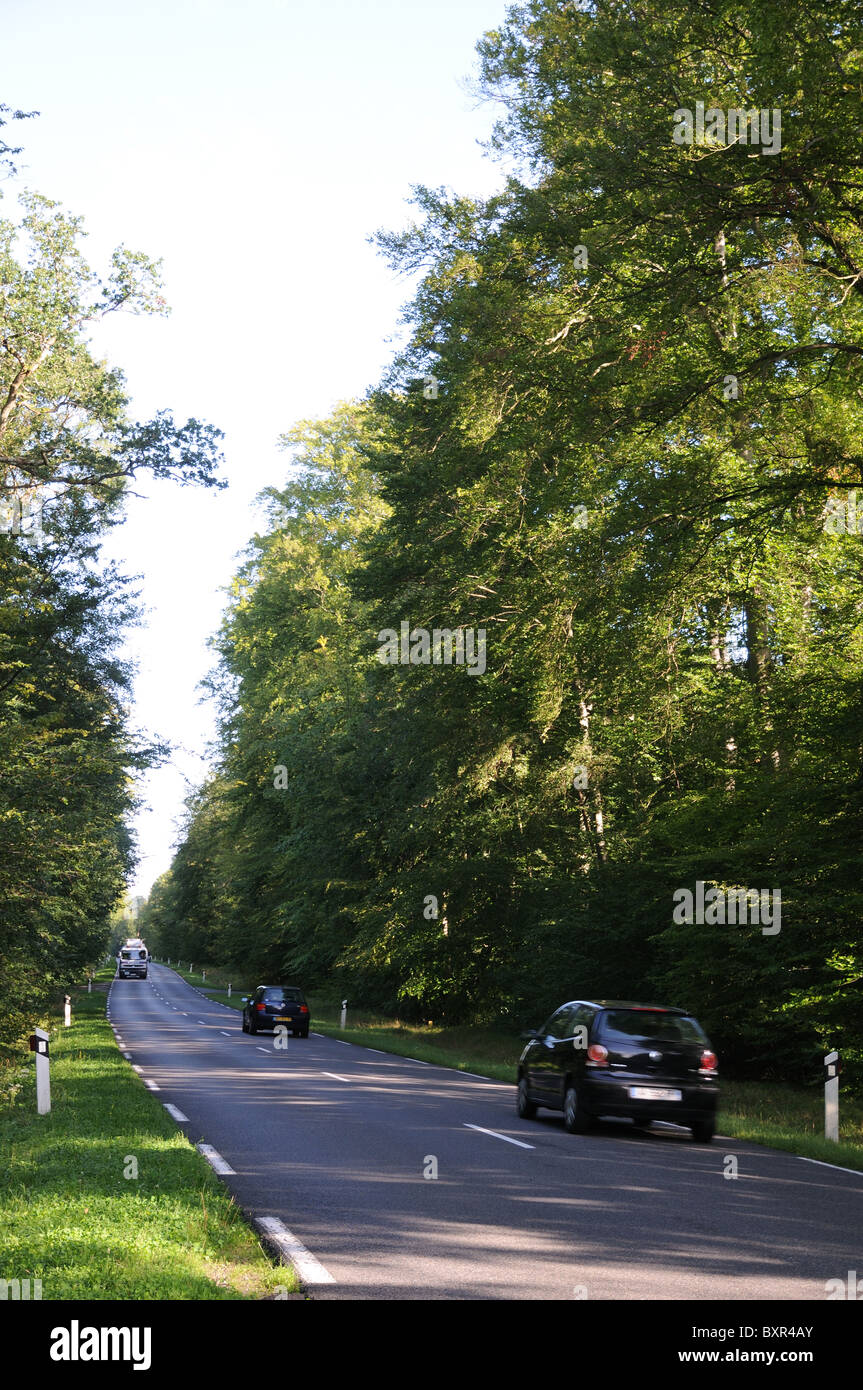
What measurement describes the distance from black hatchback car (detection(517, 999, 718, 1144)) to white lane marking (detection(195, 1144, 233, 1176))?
418cm

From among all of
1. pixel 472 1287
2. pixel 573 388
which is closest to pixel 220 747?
pixel 573 388

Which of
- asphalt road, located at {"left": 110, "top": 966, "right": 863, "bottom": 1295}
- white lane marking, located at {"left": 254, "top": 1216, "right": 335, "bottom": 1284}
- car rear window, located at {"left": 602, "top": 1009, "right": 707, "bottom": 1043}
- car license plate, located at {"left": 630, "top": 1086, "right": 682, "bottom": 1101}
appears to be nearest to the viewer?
white lane marking, located at {"left": 254, "top": 1216, "right": 335, "bottom": 1284}

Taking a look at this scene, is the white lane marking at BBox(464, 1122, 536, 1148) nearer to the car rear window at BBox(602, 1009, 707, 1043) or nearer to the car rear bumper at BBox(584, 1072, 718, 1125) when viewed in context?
the car rear bumper at BBox(584, 1072, 718, 1125)

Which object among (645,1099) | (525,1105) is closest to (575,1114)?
(645,1099)

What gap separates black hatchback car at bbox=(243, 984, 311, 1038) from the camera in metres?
34.1

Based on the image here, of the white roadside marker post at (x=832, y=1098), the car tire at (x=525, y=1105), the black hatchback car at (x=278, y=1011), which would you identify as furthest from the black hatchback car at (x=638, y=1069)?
the black hatchback car at (x=278, y=1011)

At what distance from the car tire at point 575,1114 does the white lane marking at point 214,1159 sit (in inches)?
163

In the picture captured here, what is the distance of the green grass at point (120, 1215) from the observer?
20.9ft

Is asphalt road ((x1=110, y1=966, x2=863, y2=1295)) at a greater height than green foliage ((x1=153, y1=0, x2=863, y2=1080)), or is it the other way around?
green foliage ((x1=153, y1=0, x2=863, y2=1080))

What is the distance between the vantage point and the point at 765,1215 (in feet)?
30.6

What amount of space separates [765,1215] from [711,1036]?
12915mm

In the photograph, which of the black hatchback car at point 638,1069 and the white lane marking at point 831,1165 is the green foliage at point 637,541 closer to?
the black hatchback car at point 638,1069

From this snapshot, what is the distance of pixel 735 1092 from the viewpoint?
20297 millimetres

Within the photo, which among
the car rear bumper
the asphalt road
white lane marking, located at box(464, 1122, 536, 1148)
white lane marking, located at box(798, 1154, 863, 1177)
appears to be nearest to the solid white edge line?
white lane marking, located at box(798, 1154, 863, 1177)
